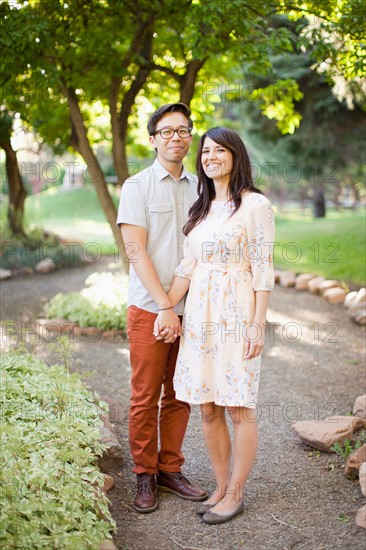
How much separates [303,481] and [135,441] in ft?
3.35

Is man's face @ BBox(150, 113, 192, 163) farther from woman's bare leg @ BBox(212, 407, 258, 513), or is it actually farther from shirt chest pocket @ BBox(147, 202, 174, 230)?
woman's bare leg @ BBox(212, 407, 258, 513)

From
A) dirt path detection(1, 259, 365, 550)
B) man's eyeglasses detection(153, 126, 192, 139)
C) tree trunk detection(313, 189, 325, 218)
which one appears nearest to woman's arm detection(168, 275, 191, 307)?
man's eyeglasses detection(153, 126, 192, 139)

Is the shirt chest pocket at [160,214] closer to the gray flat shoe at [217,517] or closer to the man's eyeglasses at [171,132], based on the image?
the man's eyeglasses at [171,132]

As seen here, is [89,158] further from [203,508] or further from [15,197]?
[15,197]

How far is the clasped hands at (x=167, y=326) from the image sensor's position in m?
3.09

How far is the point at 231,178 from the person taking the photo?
305 centimetres

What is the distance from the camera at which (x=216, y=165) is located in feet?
9.92

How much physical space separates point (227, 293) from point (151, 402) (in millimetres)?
754

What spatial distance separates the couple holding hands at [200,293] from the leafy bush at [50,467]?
38 cm

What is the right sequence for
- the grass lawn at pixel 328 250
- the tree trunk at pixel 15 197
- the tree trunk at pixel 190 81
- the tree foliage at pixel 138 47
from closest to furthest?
the tree foliage at pixel 138 47 < the tree trunk at pixel 190 81 < the grass lawn at pixel 328 250 < the tree trunk at pixel 15 197

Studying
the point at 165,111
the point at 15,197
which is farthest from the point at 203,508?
the point at 15,197

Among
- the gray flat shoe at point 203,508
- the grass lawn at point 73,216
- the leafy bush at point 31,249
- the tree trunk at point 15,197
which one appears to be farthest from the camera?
the grass lawn at point 73,216

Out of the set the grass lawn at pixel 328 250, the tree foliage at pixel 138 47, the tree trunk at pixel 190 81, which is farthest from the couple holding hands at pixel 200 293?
the grass lawn at pixel 328 250

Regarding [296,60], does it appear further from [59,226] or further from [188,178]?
[59,226]
